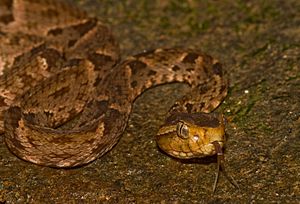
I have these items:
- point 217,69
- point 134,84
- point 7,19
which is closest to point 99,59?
point 134,84

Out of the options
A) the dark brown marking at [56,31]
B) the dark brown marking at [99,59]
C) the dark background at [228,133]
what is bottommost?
the dark background at [228,133]

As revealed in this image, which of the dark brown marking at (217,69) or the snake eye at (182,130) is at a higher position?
the snake eye at (182,130)

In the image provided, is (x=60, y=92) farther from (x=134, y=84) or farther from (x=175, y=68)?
(x=175, y=68)

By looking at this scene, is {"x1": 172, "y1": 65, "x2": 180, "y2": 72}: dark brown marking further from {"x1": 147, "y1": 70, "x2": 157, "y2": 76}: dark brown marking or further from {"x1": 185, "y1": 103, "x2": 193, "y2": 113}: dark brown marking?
{"x1": 185, "y1": 103, "x2": 193, "y2": 113}: dark brown marking

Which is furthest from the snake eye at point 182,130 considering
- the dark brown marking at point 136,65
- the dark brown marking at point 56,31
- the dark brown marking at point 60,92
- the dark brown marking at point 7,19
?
the dark brown marking at point 7,19

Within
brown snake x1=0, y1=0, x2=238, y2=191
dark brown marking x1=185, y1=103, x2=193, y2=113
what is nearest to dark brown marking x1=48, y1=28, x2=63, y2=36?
brown snake x1=0, y1=0, x2=238, y2=191

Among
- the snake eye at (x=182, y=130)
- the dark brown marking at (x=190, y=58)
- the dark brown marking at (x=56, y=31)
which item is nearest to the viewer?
the snake eye at (x=182, y=130)

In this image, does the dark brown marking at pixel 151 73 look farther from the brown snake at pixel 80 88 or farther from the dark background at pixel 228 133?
the dark background at pixel 228 133

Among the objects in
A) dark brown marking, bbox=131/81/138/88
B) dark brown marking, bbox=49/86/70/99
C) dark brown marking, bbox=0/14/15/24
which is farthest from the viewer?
dark brown marking, bbox=0/14/15/24
